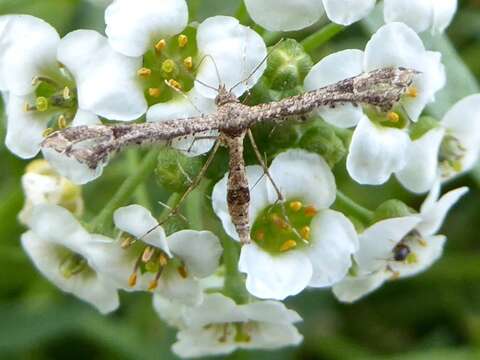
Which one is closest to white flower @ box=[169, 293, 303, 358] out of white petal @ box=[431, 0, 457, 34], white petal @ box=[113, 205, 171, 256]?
white petal @ box=[113, 205, 171, 256]

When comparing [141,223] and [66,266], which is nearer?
[141,223]

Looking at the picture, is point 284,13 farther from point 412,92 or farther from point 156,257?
point 156,257

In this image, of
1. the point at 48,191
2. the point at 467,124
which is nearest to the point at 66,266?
the point at 48,191

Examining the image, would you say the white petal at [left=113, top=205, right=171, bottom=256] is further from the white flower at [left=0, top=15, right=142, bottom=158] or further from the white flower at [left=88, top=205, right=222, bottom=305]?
the white flower at [left=0, top=15, right=142, bottom=158]

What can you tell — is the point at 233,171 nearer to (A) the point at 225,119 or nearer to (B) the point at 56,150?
(A) the point at 225,119

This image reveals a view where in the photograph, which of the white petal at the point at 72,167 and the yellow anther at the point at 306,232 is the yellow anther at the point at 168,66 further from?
the yellow anther at the point at 306,232

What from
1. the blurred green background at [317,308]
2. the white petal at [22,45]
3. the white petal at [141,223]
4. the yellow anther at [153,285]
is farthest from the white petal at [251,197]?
the blurred green background at [317,308]
